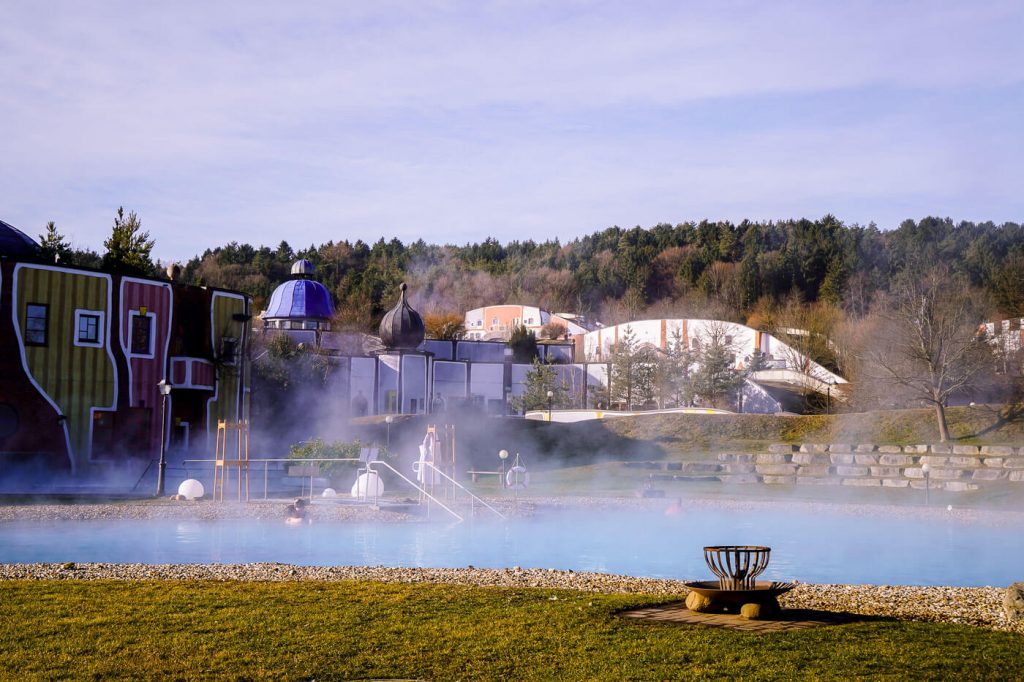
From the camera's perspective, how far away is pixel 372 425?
3578cm

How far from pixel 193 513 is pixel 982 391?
34.0 m

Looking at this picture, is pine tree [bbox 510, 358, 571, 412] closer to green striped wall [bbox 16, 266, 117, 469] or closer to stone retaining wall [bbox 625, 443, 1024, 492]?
stone retaining wall [bbox 625, 443, 1024, 492]

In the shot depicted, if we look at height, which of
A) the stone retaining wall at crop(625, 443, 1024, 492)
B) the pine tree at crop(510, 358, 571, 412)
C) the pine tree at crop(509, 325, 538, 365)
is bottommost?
the stone retaining wall at crop(625, 443, 1024, 492)

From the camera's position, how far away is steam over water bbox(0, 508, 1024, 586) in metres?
15.1

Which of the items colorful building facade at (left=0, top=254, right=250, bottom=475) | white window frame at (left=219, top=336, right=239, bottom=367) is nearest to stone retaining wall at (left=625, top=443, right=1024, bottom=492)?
white window frame at (left=219, top=336, right=239, bottom=367)

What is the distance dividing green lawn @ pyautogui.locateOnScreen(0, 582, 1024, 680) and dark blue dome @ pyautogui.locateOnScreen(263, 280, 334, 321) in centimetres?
4318

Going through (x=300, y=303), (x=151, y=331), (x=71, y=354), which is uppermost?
(x=300, y=303)

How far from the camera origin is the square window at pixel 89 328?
30.5 metres

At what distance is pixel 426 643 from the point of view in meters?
7.98

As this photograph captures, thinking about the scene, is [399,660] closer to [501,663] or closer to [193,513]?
[501,663]

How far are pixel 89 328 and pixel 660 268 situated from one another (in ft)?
226

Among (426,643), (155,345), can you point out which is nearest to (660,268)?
(155,345)

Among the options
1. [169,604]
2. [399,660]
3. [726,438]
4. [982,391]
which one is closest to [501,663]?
[399,660]

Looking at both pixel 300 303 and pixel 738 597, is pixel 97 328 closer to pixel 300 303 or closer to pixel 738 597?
pixel 300 303
